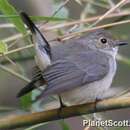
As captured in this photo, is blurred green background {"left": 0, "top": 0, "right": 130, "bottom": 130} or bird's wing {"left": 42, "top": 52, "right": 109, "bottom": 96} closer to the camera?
bird's wing {"left": 42, "top": 52, "right": 109, "bottom": 96}

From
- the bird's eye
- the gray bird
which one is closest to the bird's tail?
the gray bird

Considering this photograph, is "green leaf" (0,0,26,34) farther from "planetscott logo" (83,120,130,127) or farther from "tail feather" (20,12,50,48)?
"planetscott logo" (83,120,130,127)

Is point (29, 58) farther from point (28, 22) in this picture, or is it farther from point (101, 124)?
point (101, 124)

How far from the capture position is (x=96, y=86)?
9.78 feet

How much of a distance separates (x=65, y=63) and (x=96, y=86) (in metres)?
0.23

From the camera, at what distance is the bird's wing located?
260 centimetres

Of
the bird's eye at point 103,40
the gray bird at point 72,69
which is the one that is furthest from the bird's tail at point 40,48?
the bird's eye at point 103,40

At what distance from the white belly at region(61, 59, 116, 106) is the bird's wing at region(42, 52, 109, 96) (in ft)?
0.11

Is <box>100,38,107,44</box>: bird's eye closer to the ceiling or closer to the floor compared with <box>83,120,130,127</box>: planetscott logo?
closer to the ceiling

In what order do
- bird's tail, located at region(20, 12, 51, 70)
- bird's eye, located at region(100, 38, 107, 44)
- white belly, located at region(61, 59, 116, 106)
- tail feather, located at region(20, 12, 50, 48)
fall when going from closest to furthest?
tail feather, located at region(20, 12, 50, 48) < bird's tail, located at region(20, 12, 51, 70) < white belly, located at region(61, 59, 116, 106) < bird's eye, located at region(100, 38, 107, 44)

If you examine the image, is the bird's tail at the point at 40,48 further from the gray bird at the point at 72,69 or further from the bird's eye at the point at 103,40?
the bird's eye at the point at 103,40

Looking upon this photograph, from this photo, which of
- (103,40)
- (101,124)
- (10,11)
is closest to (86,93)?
(101,124)

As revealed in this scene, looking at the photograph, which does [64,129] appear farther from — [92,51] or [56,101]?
[92,51]

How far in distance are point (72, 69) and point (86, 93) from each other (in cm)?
16
